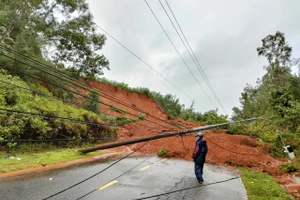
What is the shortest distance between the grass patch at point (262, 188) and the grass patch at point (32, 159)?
8.25 meters

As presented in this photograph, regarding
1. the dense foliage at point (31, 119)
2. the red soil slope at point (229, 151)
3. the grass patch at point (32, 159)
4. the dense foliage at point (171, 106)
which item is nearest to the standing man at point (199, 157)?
the red soil slope at point (229, 151)

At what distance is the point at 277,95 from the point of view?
24.0 metres

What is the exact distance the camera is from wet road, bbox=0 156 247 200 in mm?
7327

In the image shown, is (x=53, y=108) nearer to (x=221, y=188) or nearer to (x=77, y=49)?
(x=77, y=49)

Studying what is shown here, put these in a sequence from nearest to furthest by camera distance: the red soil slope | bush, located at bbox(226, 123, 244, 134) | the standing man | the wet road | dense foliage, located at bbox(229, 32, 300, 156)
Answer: the wet road < the standing man < the red soil slope < dense foliage, located at bbox(229, 32, 300, 156) < bush, located at bbox(226, 123, 244, 134)

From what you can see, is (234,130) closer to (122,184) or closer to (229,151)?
(229,151)

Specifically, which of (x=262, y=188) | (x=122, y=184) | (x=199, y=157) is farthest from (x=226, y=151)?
(x=122, y=184)

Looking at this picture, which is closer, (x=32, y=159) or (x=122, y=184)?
(x=122, y=184)

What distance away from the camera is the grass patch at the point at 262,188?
8.64 metres

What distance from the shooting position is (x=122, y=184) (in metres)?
9.01

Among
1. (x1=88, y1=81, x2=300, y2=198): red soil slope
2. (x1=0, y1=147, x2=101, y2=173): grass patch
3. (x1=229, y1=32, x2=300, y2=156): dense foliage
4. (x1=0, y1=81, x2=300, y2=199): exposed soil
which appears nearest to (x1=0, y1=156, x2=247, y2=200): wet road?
(x1=0, y1=147, x2=101, y2=173): grass patch

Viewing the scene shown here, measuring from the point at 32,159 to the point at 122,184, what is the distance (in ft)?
15.6

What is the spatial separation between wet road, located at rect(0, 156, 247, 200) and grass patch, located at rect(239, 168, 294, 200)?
32cm

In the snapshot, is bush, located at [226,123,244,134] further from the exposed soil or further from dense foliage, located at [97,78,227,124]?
dense foliage, located at [97,78,227,124]
